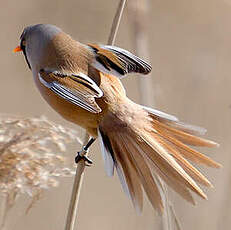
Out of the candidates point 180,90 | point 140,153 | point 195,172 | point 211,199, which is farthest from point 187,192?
point 180,90

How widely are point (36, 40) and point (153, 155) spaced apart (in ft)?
1.92

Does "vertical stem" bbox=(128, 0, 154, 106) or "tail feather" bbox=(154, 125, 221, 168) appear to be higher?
"vertical stem" bbox=(128, 0, 154, 106)

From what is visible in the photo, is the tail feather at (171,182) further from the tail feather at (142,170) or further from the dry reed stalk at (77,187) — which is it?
the dry reed stalk at (77,187)

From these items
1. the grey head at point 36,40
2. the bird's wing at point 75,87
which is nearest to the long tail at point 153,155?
the bird's wing at point 75,87

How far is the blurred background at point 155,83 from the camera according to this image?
2.11m

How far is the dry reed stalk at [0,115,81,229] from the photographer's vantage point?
149 cm

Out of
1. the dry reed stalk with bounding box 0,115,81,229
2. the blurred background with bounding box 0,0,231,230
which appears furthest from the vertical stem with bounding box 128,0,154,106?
the dry reed stalk with bounding box 0,115,81,229

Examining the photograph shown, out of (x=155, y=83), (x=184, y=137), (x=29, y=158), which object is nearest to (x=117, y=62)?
(x=184, y=137)

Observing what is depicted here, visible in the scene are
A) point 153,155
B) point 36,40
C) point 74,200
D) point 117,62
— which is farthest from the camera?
point 36,40

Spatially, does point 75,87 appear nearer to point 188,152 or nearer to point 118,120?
point 118,120

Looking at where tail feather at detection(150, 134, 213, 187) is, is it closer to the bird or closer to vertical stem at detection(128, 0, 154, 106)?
the bird

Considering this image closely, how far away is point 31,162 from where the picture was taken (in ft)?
5.06

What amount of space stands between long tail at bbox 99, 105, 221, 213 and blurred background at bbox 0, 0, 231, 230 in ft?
0.71

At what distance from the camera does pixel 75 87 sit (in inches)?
64.9
